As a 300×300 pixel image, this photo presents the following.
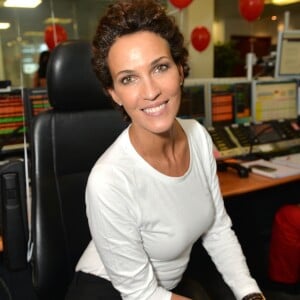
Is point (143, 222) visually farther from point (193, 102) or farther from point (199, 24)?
point (199, 24)

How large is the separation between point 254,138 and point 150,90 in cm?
138

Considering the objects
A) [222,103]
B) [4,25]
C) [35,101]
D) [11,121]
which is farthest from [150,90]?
[4,25]

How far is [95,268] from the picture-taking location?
102cm

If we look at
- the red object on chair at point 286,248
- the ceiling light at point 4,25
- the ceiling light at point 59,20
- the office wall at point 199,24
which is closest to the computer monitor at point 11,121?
the red object on chair at point 286,248

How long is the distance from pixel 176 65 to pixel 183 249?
18.6 inches

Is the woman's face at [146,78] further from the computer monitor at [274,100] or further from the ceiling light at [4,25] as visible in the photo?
the ceiling light at [4,25]

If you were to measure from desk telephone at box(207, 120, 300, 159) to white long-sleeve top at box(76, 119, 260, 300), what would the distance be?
3.14 feet

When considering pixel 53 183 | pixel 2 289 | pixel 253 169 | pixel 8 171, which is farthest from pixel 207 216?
pixel 2 289

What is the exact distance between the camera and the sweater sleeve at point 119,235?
34.1 inches

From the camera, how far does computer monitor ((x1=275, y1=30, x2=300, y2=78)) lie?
2.25m

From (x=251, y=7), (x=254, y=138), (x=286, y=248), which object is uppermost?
(x=251, y=7)

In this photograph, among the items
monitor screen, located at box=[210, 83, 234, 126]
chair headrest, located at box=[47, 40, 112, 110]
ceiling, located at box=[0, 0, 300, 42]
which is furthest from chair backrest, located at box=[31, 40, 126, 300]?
ceiling, located at box=[0, 0, 300, 42]

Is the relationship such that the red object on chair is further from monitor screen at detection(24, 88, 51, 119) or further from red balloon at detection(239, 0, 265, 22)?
red balloon at detection(239, 0, 265, 22)

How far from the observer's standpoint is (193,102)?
2.04 m
